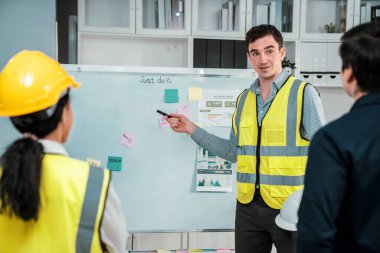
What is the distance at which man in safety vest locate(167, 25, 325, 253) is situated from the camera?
2.06 m

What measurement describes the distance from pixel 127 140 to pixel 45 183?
60.6 inches

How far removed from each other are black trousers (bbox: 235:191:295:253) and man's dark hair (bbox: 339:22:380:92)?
3.44ft

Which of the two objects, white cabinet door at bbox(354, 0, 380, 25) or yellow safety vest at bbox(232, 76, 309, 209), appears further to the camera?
white cabinet door at bbox(354, 0, 380, 25)

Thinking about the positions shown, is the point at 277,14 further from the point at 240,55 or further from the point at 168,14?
the point at 168,14

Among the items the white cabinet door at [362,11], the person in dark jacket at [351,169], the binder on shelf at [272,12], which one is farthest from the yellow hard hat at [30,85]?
the white cabinet door at [362,11]

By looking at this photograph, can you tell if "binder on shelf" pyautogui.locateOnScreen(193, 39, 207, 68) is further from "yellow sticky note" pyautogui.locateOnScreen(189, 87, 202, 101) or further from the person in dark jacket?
the person in dark jacket

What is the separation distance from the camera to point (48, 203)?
109 centimetres

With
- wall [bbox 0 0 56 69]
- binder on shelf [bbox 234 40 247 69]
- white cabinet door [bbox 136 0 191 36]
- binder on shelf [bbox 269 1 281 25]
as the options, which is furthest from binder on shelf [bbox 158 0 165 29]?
wall [bbox 0 0 56 69]

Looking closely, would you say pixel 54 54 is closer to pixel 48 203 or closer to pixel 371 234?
pixel 48 203

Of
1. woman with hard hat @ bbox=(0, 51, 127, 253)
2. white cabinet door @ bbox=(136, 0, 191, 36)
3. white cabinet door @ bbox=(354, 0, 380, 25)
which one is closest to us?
woman with hard hat @ bbox=(0, 51, 127, 253)

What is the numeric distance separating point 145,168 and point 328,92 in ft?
6.95

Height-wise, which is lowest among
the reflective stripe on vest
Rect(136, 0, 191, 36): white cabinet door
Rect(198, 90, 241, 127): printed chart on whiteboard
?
the reflective stripe on vest

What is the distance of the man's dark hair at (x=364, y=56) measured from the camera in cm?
112

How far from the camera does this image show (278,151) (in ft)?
6.88
